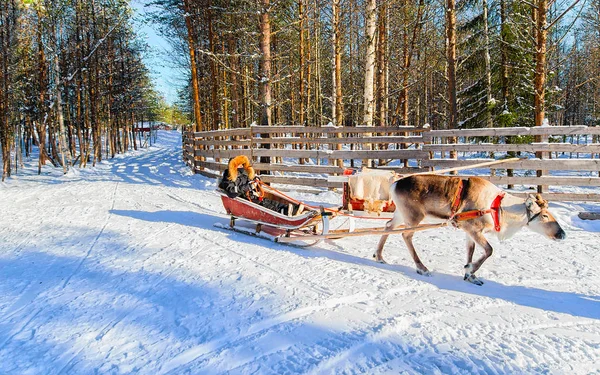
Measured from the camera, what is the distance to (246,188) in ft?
20.9

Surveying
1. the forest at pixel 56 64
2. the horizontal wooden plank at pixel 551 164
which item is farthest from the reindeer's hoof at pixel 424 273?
the forest at pixel 56 64

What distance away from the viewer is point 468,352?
275 centimetres

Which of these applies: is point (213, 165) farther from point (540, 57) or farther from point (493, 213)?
point (493, 213)

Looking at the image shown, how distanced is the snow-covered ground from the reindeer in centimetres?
54

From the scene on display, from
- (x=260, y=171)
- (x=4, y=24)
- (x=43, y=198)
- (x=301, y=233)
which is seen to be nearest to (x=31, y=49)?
(x=4, y=24)

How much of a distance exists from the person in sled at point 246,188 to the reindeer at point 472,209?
6.80 feet

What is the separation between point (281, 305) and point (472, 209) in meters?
2.52

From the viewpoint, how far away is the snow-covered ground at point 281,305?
8.75 feet

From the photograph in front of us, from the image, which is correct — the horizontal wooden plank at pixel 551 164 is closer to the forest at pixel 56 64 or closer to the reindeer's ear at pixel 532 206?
the reindeer's ear at pixel 532 206

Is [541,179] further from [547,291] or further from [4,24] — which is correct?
[4,24]

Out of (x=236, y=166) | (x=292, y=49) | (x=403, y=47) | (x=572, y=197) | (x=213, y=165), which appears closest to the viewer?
(x=236, y=166)

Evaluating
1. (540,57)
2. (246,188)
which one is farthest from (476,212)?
(540,57)

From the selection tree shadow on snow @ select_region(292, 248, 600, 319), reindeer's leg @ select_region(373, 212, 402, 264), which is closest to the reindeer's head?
tree shadow on snow @ select_region(292, 248, 600, 319)

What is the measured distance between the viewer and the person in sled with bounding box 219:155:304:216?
625 centimetres
